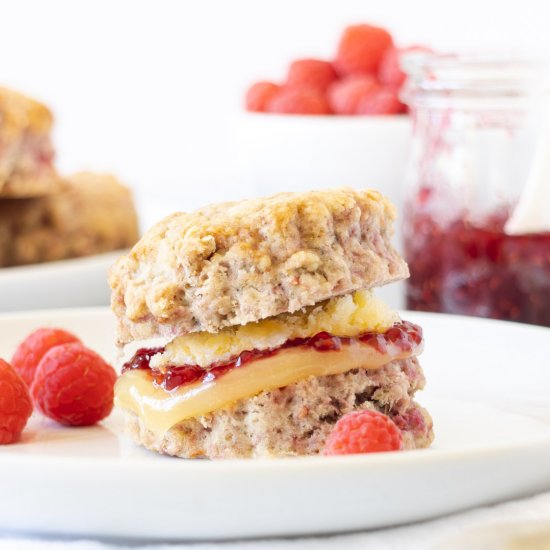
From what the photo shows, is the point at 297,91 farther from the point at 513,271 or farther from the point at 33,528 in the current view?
the point at 33,528

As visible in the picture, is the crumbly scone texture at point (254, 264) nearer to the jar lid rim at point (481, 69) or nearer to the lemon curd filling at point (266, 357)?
the lemon curd filling at point (266, 357)

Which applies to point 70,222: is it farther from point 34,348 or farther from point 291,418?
point 291,418

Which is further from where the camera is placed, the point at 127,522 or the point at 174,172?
the point at 174,172

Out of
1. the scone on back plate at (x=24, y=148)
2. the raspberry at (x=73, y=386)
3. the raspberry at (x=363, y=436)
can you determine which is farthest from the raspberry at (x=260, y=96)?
the raspberry at (x=363, y=436)

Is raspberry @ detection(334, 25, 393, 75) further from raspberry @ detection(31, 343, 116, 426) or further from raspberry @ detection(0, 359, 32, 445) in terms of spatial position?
raspberry @ detection(0, 359, 32, 445)

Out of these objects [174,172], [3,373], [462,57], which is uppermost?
[462,57]

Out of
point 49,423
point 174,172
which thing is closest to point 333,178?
point 49,423

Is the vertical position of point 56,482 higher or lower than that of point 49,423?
higher
